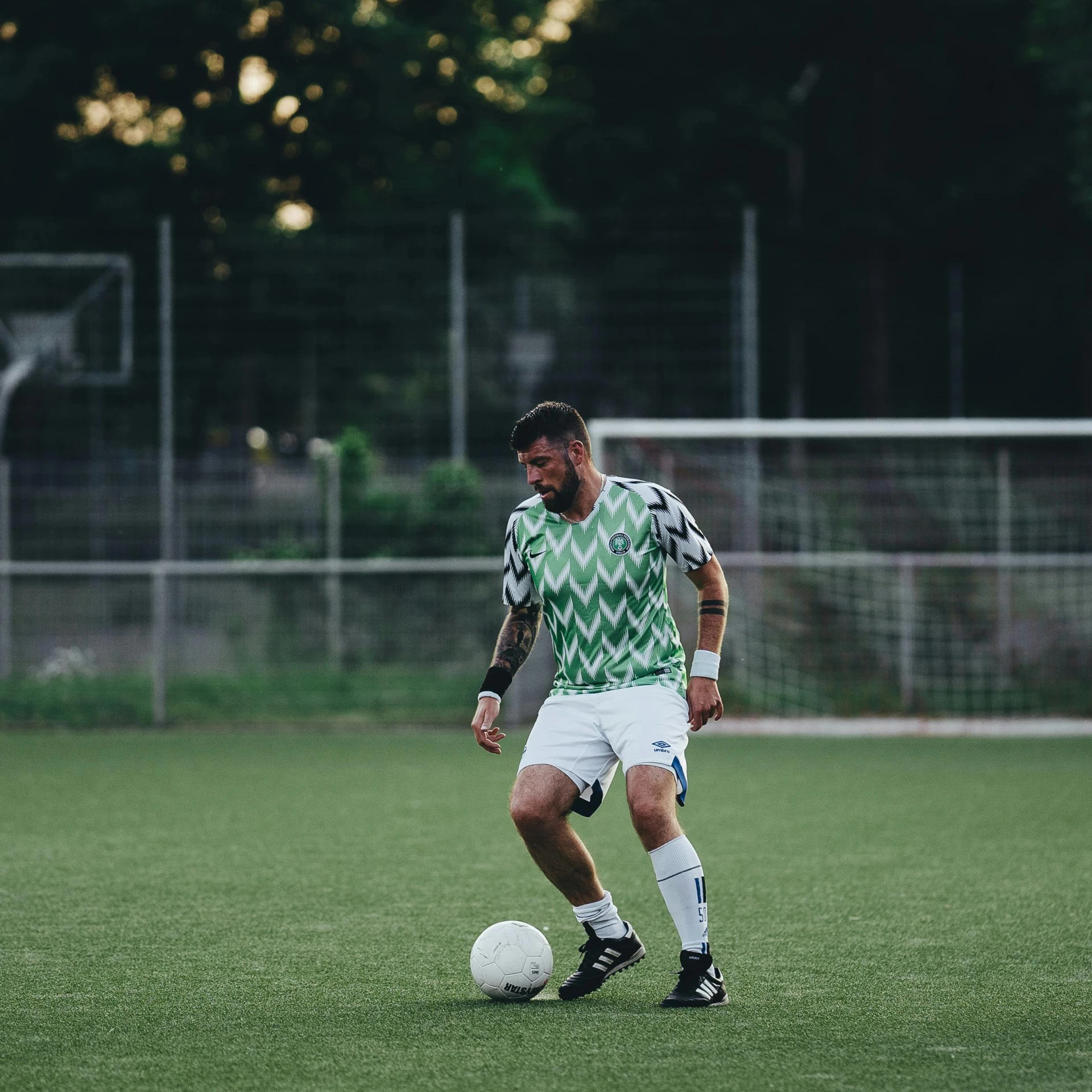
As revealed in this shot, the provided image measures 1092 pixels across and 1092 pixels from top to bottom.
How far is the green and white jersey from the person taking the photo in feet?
18.0

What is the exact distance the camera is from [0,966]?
5.82m

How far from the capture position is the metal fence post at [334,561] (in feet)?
51.4

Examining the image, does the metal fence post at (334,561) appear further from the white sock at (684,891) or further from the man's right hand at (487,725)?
the white sock at (684,891)

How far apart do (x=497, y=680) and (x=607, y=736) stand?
0.45 metres

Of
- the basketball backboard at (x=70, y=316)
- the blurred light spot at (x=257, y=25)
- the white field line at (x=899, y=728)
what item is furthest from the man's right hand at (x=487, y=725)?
the blurred light spot at (x=257, y=25)

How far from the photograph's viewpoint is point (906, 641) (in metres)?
15.1

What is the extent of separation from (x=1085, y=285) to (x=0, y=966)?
86.6 feet

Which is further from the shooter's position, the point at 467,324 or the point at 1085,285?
the point at 1085,285

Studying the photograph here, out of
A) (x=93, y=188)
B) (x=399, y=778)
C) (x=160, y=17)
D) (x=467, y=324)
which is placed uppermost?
(x=160, y=17)

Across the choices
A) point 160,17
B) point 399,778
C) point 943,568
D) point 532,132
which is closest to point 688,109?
point 532,132

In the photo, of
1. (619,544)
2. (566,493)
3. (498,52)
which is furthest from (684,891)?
(498,52)

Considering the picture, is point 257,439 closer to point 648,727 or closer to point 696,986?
point 648,727

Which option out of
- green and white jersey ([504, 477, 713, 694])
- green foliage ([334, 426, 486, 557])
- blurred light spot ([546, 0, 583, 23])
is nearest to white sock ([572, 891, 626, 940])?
green and white jersey ([504, 477, 713, 694])

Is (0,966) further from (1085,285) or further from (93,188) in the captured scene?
(1085,285)
